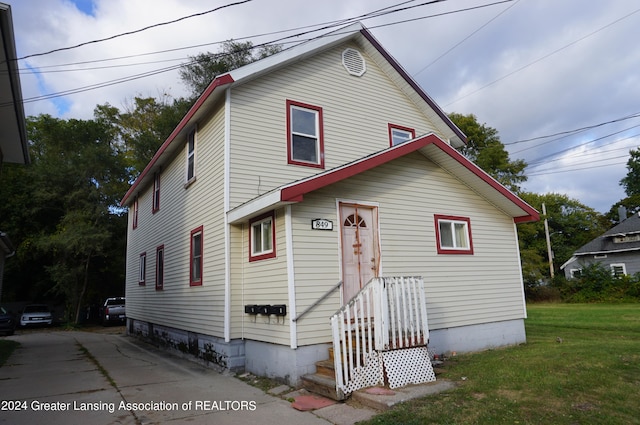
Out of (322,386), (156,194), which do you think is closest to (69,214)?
(156,194)

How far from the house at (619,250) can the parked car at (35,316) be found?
3540cm

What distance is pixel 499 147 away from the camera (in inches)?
1241

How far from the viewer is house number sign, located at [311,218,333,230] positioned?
25.4 ft

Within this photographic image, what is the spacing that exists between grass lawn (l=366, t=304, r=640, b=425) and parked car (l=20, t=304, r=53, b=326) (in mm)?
25758

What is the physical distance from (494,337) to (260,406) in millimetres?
6441

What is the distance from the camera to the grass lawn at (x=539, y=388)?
16.6 feet

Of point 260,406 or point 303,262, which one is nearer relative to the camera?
point 260,406

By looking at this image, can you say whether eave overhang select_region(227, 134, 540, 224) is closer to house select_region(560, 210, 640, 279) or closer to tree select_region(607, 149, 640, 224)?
house select_region(560, 210, 640, 279)

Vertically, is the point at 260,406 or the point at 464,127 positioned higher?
the point at 464,127

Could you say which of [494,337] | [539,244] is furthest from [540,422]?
[539,244]

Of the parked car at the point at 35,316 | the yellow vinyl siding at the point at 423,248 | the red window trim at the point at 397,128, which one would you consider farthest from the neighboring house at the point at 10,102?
the parked car at the point at 35,316

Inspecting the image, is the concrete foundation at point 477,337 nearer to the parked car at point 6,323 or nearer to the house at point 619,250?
the parked car at point 6,323

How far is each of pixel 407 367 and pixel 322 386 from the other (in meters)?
1.36

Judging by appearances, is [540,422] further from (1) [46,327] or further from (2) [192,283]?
(1) [46,327]
